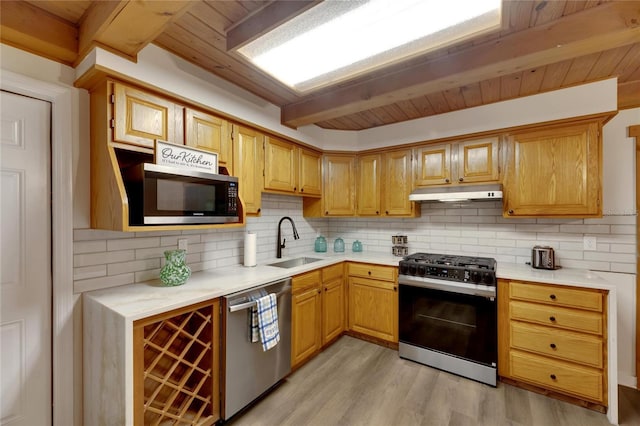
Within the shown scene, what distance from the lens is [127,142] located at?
5.29 feet

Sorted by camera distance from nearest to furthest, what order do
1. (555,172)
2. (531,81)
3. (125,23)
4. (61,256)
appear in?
(125,23)
(61,256)
(531,81)
(555,172)

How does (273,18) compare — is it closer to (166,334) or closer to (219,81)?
(219,81)

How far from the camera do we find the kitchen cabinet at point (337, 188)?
11.1 ft

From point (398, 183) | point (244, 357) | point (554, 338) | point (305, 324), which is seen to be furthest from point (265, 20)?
point (554, 338)

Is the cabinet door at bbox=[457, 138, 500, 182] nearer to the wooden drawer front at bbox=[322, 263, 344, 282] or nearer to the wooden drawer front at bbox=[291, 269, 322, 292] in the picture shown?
the wooden drawer front at bbox=[322, 263, 344, 282]

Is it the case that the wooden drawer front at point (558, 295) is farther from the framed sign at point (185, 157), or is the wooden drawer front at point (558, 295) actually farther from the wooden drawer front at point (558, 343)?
the framed sign at point (185, 157)

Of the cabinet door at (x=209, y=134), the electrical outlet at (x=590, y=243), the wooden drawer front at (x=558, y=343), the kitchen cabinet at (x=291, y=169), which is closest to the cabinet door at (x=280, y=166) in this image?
the kitchen cabinet at (x=291, y=169)

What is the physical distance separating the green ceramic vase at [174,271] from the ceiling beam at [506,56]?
5.60 feet

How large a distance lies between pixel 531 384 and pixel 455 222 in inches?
60.0

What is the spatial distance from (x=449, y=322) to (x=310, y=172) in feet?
6.76

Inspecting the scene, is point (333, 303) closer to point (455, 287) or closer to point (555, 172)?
point (455, 287)

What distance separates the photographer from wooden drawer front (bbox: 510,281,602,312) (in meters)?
1.98

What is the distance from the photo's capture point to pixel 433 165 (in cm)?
292

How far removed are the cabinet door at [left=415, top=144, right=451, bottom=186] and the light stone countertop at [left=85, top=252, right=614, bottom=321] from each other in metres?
0.94
